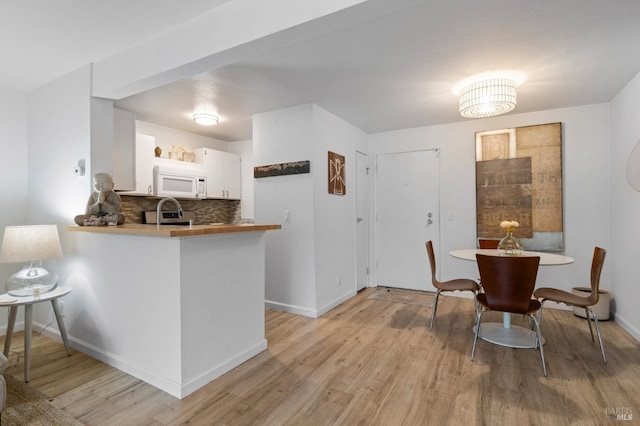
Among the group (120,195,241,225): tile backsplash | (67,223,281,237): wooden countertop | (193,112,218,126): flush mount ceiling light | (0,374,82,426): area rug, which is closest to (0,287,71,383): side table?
(0,374,82,426): area rug

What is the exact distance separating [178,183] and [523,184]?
439 centimetres

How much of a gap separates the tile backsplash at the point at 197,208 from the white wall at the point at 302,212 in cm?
148

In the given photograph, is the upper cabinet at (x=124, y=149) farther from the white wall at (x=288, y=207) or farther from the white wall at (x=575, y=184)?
the white wall at (x=575, y=184)

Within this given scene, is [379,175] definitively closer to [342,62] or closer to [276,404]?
[342,62]

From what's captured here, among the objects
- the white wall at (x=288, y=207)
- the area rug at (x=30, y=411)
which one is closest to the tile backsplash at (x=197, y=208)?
the white wall at (x=288, y=207)

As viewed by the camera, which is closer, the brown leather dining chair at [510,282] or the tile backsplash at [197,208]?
the brown leather dining chair at [510,282]

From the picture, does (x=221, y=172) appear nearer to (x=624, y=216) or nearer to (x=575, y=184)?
(x=575, y=184)

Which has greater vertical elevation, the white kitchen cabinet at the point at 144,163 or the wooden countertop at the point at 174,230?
the white kitchen cabinet at the point at 144,163

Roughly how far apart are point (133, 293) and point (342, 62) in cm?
236

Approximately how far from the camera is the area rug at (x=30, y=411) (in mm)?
1748

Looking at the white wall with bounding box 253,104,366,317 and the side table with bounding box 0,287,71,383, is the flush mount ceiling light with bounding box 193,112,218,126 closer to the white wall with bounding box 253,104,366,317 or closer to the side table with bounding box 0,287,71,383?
the white wall with bounding box 253,104,366,317

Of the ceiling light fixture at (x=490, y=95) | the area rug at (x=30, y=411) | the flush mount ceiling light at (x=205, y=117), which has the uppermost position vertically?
the flush mount ceiling light at (x=205, y=117)

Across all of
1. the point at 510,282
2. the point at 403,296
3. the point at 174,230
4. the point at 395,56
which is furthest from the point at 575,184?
the point at 174,230

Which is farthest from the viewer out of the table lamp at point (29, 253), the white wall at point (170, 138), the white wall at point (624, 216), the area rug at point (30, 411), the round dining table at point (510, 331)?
the white wall at point (170, 138)
